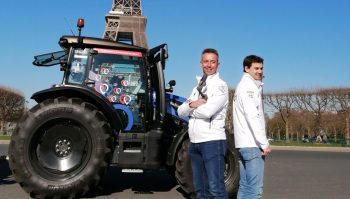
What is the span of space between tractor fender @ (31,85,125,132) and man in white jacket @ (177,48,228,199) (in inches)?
79.6

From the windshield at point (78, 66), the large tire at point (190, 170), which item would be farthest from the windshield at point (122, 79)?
the large tire at point (190, 170)

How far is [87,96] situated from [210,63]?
7.99 ft

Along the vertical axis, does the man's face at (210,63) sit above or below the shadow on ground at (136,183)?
above

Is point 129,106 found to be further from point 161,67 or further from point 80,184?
point 80,184

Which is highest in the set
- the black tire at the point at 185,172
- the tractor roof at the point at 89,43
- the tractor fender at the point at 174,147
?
the tractor roof at the point at 89,43

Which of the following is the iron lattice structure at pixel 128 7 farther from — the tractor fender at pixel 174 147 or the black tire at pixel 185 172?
the black tire at pixel 185 172

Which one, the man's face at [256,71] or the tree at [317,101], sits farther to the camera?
the tree at [317,101]

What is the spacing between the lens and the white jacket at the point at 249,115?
3545mm

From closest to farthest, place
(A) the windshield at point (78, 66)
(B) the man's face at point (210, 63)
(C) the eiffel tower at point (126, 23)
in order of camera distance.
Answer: (B) the man's face at point (210, 63)
(A) the windshield at point (78, 66)
(C) the eiffel tower at point (126, 23)

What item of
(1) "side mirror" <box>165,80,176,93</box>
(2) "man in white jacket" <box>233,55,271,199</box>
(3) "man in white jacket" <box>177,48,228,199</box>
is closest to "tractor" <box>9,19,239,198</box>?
(1) "side mirror" <box>165,80,176,93</box>

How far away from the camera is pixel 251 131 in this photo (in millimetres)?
3605

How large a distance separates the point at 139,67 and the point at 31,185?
2107 mm

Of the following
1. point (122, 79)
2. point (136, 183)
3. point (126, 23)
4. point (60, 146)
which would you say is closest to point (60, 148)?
point (60, 146)

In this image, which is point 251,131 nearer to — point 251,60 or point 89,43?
point 251,60
